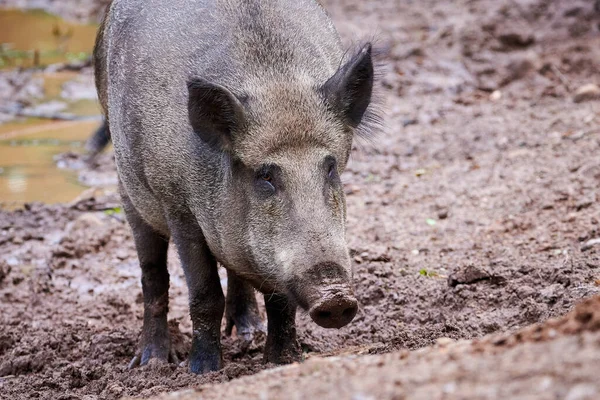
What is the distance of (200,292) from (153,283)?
2.83ft

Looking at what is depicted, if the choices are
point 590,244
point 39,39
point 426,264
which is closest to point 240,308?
point 426,264

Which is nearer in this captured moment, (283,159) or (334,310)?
(334,310)

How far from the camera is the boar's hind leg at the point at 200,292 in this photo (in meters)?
5.06

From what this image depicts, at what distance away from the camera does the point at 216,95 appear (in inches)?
179

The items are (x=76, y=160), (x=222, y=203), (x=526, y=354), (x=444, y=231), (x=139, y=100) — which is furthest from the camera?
(x=76, y=160)

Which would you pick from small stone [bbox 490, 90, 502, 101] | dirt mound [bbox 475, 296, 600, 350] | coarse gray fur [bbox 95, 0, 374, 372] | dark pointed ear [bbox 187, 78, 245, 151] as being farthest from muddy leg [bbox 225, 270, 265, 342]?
small stone [bbox 490, 90, 502, 101]

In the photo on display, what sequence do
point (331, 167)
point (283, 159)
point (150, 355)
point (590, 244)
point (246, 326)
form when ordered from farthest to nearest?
point (246, 326) → point (590, 244) → point (150, 355) → point (331, 167) → point (283, 159)

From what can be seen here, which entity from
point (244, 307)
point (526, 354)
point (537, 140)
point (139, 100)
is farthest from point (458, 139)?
point (526, 354)

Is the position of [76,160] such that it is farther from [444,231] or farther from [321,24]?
[321,24]

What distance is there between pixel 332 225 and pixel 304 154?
0.42 metres

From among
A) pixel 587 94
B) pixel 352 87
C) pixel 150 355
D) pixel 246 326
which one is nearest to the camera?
pixel 352 87

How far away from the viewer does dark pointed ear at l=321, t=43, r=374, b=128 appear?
473cm

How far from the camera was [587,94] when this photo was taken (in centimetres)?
991

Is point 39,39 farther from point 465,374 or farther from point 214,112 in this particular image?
point 465,374
